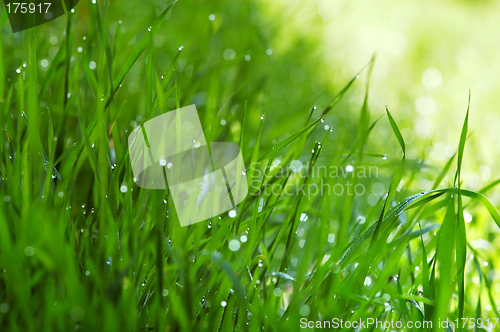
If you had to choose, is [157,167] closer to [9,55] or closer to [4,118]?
[4,118]

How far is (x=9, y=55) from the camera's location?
80 cm

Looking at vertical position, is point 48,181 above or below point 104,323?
above

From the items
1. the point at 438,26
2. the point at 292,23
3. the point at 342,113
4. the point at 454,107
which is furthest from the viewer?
the point at 438,26

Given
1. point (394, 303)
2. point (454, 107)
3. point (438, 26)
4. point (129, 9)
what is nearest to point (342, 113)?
point (454, 107)

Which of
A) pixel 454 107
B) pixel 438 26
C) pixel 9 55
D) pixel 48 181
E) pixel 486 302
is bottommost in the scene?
pixel 486 302

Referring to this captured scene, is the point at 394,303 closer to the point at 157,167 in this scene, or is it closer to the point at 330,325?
the point at 330,325

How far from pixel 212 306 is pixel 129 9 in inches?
46.3

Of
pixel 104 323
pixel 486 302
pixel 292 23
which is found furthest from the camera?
pixel 292 23

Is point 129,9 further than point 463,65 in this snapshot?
No

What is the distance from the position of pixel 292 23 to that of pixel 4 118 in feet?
5.10

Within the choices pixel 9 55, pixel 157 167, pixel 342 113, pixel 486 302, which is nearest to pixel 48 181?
pixel 157 167

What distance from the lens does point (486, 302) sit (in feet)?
2.34

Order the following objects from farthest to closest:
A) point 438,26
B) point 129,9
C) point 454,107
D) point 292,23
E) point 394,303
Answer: point 438,26 < point 292,23 < point 454,107 < point 129,9 < point 394,303

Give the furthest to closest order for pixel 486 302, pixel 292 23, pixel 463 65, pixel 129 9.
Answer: pixel 463 65 < pixel 292 23 < pixel 129 9 < pixel 486 302
